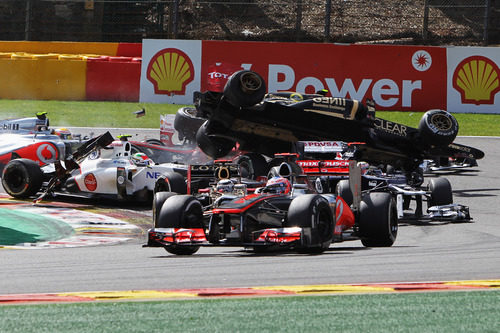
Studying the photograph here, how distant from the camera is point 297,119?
1562 centimetres

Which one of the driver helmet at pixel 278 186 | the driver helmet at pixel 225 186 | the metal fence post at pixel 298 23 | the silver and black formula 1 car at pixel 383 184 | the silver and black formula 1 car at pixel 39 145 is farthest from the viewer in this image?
the metal fence post at pixel 298 23

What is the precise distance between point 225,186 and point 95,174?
4.90m

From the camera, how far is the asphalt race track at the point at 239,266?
7270 mm

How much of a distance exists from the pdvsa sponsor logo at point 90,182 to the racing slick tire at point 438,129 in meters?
5.75

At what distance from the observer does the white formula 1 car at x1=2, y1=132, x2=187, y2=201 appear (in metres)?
14.5

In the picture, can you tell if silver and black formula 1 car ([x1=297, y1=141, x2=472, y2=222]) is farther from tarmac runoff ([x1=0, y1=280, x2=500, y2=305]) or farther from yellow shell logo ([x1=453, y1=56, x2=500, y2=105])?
yellow shell logo ([x1=453, y1=56, x2=500, y2=105])

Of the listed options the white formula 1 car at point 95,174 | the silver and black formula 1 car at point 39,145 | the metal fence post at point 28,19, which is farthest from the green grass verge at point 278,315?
the metal fence post at point 28,19

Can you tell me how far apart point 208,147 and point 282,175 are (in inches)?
231

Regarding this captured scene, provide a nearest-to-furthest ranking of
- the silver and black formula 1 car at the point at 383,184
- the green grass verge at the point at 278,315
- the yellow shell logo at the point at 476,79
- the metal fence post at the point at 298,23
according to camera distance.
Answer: the green grass verge at the point at 278,315
the silver and black formula 1 car at the point at 383,184
the yellow shell logo at the point at 476,79
the metal fence post at the point at 298,23

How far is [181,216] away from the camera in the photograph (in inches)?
375

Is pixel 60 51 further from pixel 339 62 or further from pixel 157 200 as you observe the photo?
pixel 157 200

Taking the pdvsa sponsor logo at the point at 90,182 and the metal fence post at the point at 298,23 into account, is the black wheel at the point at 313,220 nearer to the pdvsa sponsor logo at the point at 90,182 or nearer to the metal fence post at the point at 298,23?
the pdvsa sponsor logo at the point at 90,182

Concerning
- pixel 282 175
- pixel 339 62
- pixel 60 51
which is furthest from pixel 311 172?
pixel 60 51

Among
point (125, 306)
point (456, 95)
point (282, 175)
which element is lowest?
point (125, 306)
